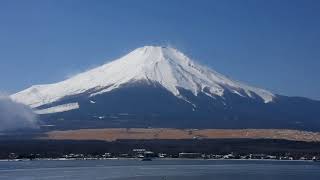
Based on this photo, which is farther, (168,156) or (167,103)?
(167,103)

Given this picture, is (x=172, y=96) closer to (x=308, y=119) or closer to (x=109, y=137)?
(x=308, y=119)

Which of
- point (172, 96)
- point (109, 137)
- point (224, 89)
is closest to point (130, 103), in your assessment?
point (172, 96)

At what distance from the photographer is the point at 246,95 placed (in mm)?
132875

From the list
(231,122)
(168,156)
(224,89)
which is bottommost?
(168,156)

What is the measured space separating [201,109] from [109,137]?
37185 millimetres

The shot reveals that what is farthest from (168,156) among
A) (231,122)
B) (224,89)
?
(224,89)

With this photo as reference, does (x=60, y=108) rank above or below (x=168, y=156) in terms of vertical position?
above

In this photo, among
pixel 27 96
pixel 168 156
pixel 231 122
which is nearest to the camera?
pixel 168 156

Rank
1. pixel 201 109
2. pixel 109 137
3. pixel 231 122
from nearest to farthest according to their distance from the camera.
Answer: pixel 109 137
pixel 231 122
pixel 201 109

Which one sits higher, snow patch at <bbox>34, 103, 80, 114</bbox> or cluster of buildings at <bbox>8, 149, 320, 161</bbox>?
snow patch at <bbox>34, 103, 80, 114</bbox>

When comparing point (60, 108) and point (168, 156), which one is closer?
point (168, 156)

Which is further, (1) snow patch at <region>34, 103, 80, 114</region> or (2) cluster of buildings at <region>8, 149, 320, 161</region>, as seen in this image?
(1) snow patch at <region>34, 103, 80, 114</region>

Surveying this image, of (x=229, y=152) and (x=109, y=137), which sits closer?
(x=229, y=152)

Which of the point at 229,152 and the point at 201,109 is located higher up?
the point at 201,109
